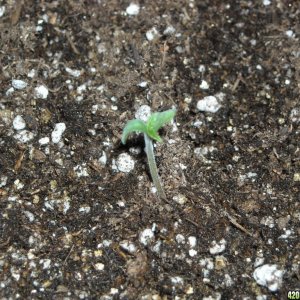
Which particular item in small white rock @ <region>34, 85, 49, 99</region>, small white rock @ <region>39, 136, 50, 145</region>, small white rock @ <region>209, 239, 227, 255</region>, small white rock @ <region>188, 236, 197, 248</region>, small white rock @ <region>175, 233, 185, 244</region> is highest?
small white rock @ <region>34, 85, 49, 99</region>

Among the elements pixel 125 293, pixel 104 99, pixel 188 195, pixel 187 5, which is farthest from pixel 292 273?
pixel 187 5

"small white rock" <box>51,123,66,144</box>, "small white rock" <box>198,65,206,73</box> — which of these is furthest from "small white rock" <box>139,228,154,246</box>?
"small white rock" <box>198,65,206,73</box>

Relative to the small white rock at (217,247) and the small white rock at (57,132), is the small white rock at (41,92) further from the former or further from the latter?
the small white rock at (217,247)

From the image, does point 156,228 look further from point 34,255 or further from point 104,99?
point 104,99

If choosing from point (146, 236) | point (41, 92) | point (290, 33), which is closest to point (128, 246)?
point (146, 236)

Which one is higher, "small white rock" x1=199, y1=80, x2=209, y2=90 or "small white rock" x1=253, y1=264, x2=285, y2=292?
"small white rock" x1=199, y1=80, x2=209, y2=90

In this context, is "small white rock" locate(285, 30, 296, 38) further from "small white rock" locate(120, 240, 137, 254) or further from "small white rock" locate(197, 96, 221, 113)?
"small white rock" locate(120, 240, 137, 254)

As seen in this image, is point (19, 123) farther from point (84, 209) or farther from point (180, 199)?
point (180, 199)
